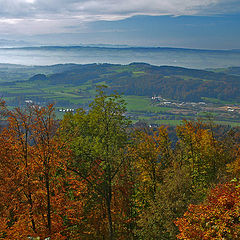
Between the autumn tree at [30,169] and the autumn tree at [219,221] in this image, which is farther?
the autumn tree at [30,169]

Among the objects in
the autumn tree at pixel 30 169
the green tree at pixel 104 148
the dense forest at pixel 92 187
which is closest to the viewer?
the dense forest at pixel 92 187

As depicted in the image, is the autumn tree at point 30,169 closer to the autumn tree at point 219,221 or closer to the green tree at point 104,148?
the green tree at point 104,148

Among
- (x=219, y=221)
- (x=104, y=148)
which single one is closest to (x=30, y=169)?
(x=104, y=148)

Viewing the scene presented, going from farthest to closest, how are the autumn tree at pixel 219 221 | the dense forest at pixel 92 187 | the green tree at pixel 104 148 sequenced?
the green tree at pixel 104 148, the dense forest at pixel 92 187, the autumn tree at pixel 219 221

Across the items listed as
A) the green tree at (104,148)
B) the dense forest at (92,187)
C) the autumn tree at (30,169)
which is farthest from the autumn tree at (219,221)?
the autumn tree at (30,169)

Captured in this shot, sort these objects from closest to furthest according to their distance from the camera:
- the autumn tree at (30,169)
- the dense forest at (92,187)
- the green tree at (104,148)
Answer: the dense forest at (92,187) < the autumn tree at (30,169) < the green tree at (104,148)

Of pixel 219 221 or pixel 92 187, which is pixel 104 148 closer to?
pixel 92 187

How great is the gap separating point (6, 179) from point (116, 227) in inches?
495

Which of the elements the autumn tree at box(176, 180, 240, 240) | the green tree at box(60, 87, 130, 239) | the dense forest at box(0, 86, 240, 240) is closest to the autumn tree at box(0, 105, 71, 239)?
the dense forest at box(0, 86, 240, 240)

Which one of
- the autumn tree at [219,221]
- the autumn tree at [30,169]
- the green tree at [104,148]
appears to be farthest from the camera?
the green tree at [104,148]

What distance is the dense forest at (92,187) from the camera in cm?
1541

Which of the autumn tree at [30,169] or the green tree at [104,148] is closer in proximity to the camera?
the autumn tree at [30,169]

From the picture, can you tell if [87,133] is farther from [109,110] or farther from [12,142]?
[12,142]

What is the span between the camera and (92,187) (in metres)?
22.8
